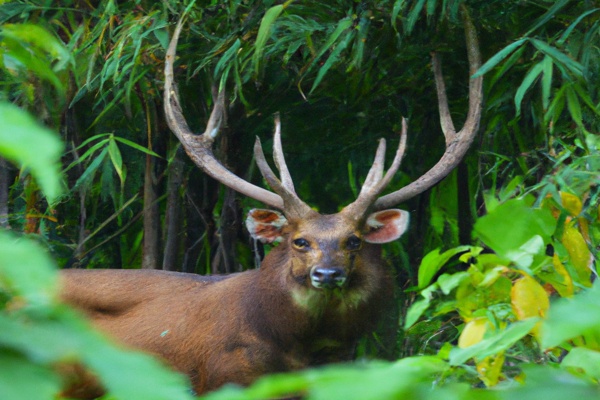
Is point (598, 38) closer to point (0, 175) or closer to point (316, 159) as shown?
point (316, 159)

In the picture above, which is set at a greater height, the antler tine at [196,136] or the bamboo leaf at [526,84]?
the bamboo leaf at [526,84]

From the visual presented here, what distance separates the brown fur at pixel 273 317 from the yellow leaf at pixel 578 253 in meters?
1.39

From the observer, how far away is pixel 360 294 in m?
3.93

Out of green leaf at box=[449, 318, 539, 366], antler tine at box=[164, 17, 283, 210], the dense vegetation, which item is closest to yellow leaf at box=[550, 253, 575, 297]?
the dense vegetation

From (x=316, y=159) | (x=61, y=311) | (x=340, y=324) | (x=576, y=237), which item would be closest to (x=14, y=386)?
(x=61, y=311)

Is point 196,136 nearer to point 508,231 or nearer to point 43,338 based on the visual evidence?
point 508,231

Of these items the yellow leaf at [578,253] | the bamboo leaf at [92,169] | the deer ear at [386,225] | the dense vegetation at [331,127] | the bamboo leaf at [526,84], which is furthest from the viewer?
the bamboo leaf at [92,169]

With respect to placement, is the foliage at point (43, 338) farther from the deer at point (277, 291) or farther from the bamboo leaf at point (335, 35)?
the bamboo leaf at point (335, 35)

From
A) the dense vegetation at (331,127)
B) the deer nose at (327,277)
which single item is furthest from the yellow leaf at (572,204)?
the deer nose at (327,277)

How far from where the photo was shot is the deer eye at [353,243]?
12.7 feet

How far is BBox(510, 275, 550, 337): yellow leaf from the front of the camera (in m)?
1.94

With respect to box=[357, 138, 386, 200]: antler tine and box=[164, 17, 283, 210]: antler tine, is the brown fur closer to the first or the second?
box=[357, 138, 386, 200]: antler tine

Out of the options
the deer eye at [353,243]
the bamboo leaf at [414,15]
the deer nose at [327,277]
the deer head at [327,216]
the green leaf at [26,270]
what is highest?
the bamboo leaf at [414,15]

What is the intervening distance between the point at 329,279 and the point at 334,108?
1722mm
